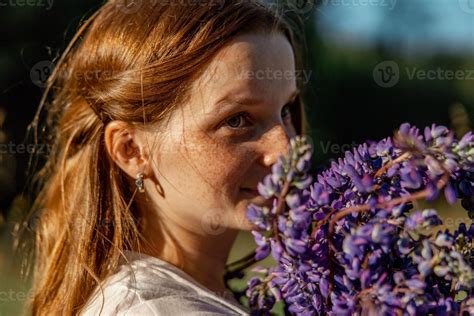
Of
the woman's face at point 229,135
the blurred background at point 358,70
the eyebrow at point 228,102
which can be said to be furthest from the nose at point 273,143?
the blurred background at point 358,70

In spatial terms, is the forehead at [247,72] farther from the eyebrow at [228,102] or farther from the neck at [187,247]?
the neck at [187,247]

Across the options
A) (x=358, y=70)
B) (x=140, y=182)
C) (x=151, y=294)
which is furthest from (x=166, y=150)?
(x=358, y=70)

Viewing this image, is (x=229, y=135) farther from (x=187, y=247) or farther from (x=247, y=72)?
(x=187, y=247)

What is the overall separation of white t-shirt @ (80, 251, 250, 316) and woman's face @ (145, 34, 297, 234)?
0.19 m

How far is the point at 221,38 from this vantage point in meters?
1.98

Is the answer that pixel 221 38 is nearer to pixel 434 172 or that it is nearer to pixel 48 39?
pixel 434 172

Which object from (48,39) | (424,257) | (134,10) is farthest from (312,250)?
(48,39)

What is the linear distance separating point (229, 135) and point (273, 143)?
120mm

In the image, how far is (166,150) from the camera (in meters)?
2.01

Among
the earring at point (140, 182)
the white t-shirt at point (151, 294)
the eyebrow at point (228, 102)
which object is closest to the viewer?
the white t-shirt at point (151, 294)

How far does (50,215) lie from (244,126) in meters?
0.92

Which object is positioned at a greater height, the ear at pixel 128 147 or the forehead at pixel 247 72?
the forehead at pixel 247 72

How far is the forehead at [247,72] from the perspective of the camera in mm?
1925

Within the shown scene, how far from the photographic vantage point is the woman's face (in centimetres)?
193
